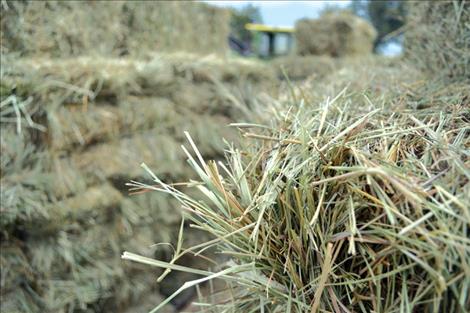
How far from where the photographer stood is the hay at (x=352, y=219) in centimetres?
58

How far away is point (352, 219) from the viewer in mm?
646

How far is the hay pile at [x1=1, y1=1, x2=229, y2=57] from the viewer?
2.42m

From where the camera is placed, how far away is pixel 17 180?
2064 millimetres

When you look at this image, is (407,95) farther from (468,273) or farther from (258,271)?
(468,273)

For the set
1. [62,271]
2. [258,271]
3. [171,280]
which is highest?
[258,271]

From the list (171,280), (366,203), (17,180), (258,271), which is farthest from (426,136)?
(171,280)

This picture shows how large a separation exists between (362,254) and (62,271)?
1.87m

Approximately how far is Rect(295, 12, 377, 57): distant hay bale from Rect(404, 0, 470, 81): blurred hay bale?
7807 mm

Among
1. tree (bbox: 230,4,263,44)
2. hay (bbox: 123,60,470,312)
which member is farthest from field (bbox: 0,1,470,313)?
tree (bbox: 230,4,263,44)

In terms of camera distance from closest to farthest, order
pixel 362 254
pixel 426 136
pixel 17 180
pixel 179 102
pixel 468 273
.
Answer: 1. pixel 468 273
2. pixel 362 254
3. pixel 426 136
4. pixel 17 180
5. pixel 179 102

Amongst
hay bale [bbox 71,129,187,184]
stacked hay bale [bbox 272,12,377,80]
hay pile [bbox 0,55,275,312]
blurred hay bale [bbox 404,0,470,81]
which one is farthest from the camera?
stacked hay bale [bbox 272,12,377,80]

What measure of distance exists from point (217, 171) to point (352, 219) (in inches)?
9.6

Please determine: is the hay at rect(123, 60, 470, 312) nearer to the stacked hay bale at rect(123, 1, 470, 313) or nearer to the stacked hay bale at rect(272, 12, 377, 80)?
the stacked hay bale at rect(123, 1, 470, 313)

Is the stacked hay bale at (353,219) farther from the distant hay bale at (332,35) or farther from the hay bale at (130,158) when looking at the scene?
the distant hay bale at (332,35)
